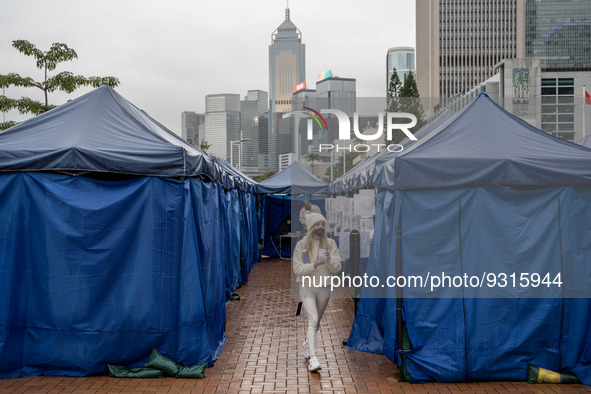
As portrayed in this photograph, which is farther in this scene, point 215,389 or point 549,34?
point 549,34

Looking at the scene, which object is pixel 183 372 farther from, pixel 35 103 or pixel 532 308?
pixel 35 103

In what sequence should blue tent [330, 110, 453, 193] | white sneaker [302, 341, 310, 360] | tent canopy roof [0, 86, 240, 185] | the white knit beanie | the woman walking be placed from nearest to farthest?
tent canopy roof [0, 86, 240, 185] < the woman walking < the white knit beanie < white sneaker [302, 341, 310, 360] < blue tent [330, 110, 453, 193]

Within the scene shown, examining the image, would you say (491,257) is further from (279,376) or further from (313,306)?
(279,376)

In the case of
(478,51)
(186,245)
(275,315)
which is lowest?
(275,315)

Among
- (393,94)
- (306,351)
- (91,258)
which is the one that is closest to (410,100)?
(393,94)

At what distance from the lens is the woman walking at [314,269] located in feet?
19.8

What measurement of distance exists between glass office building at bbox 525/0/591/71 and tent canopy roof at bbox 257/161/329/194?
11146cm

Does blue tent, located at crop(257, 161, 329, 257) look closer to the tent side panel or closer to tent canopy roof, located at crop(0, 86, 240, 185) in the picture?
tent canopy roof, located at crop(0, 86, 240, 185)

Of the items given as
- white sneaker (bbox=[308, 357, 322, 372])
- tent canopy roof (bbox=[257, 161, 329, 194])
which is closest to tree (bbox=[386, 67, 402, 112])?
tent canopy roof (bbox=[257, 161, 329, 194])

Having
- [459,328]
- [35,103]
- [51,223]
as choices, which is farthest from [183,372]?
[35,103]

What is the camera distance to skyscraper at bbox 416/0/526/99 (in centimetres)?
11331

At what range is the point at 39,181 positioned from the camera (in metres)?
5.78

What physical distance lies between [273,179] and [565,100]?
7161cm

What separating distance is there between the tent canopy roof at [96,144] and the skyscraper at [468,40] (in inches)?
4489
